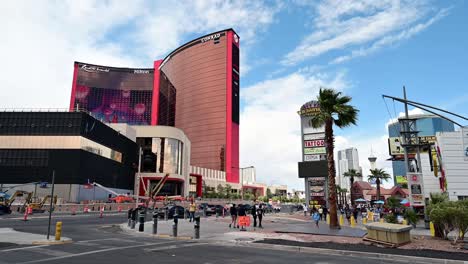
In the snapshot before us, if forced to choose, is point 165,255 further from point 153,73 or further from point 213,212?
point 153,73

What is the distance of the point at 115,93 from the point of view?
6944 inches

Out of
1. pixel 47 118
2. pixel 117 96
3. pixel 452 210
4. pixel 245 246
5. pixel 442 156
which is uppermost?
pixel 117 96

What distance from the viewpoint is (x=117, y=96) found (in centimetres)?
17662

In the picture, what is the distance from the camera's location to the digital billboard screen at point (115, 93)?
17250 cm

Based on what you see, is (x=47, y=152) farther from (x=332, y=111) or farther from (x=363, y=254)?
(x=363, y=254)

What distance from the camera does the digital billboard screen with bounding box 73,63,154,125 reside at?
566 feet

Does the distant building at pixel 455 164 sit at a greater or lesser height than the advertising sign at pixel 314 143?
lesser

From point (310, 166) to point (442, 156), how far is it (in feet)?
95.2

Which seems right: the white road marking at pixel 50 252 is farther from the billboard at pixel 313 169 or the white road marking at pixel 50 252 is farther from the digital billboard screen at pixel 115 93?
the digital billboard screen at pixel 115 93

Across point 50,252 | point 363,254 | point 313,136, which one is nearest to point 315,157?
point 313,136

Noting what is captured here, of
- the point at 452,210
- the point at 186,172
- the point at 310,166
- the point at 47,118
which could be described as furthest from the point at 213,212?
the point at 186,172

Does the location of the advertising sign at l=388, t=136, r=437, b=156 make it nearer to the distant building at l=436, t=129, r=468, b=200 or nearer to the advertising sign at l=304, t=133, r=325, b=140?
the advertising sign at l=304, t=133, r=325, b=140

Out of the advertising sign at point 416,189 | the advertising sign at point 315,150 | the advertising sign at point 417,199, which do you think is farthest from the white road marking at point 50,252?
the advertising sign at point 315,150

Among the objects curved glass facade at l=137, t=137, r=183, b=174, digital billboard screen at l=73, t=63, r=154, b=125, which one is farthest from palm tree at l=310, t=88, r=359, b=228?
digital billboard screen at l=73, t=63, r=154, b=125
